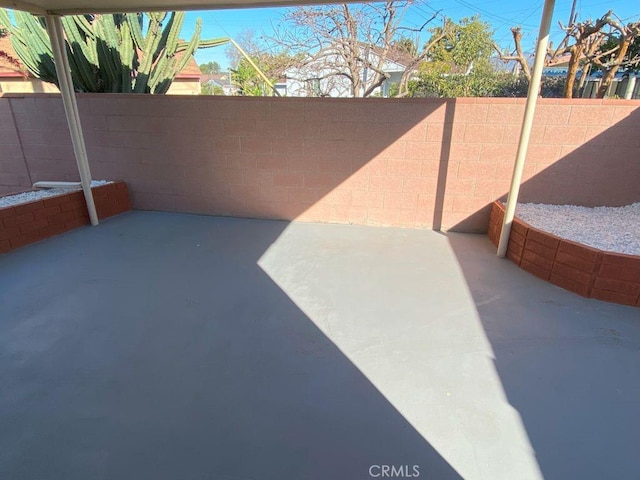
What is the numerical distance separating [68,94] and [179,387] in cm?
363

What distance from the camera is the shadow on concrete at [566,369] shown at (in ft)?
4.88

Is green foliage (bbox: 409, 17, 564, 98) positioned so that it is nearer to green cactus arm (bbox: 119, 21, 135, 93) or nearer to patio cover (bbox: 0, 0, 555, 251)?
patio cover (bbox: 0, 0, 555, 251)

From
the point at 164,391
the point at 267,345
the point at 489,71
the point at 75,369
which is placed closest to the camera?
the point at 164,391

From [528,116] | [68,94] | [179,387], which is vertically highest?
[68,94]

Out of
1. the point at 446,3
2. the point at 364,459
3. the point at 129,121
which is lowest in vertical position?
the point at 364,459

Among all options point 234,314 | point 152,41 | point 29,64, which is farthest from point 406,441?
point 29,64

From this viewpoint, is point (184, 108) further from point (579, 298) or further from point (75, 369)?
point (579, 298)

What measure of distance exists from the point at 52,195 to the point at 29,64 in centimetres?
306

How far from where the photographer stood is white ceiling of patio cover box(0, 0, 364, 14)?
3.23 meters

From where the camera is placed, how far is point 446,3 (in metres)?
7.43

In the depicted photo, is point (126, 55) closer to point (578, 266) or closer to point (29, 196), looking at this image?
point (29, 196)

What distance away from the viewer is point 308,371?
6.38 feet

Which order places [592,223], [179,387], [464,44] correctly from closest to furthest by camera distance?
1. [179,387]
2. [592,223]
3. [464,44]

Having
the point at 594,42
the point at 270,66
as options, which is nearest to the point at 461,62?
the point at 594,42
